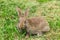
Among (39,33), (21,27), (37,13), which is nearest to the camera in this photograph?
(21,27)

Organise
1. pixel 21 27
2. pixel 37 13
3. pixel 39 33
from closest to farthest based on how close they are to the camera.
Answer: pixel 21 27
pixel 39 33
pixel 37 13

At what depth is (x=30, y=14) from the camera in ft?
23.4

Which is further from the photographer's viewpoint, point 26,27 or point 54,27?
point 54,27

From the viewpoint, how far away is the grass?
6.26m

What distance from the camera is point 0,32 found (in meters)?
6.29

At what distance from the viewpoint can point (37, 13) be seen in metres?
7.23

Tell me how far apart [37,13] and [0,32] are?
1.40 metres

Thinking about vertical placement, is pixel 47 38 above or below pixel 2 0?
below

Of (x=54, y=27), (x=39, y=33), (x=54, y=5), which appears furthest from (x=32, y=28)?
(x=54, y=5)

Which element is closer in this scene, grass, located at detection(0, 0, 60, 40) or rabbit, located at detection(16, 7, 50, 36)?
rabbit, located at detection(16, 7, 50, 36)

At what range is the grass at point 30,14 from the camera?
6.26m

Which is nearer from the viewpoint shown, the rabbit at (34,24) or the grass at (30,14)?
the rabbit at (34,24)

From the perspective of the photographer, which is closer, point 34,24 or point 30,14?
point 34,24

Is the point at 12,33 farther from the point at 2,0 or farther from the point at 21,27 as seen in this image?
the point at 2,0
